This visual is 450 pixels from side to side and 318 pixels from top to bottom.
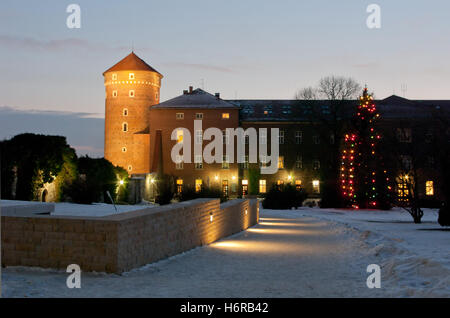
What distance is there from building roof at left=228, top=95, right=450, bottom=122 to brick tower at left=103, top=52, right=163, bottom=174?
13491mm

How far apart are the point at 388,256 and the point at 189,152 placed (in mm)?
46764

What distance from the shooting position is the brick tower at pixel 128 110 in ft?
217

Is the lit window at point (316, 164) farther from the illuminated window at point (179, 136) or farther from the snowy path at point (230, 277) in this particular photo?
the snowy path at point (230, 277)

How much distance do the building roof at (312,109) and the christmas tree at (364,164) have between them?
39.0 feet

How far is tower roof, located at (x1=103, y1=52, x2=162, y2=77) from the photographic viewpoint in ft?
225

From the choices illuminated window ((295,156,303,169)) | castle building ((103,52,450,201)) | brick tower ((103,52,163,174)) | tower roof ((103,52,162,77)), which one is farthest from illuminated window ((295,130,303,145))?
tower roof ((103,52,162,77))

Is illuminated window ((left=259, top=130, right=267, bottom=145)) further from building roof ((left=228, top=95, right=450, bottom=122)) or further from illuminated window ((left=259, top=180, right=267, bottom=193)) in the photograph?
illuminated window ((left=259, top=180, right=267, bottom=193))

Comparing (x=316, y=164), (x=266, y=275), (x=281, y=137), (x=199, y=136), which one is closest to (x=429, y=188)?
(x=316, y=164)

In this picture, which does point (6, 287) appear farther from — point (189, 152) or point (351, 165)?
point (189, 152)

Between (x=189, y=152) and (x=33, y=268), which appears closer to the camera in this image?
(x=33, y=268)

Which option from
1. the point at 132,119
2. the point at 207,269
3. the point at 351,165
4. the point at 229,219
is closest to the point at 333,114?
the point at 351,165

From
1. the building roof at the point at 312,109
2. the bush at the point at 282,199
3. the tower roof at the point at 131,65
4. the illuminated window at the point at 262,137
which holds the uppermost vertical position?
the tower roof at the point at 131,65

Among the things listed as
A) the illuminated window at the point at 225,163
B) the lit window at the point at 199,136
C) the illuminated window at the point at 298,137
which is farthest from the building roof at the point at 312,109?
the lit window at the point at 199,136

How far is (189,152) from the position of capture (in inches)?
2272
